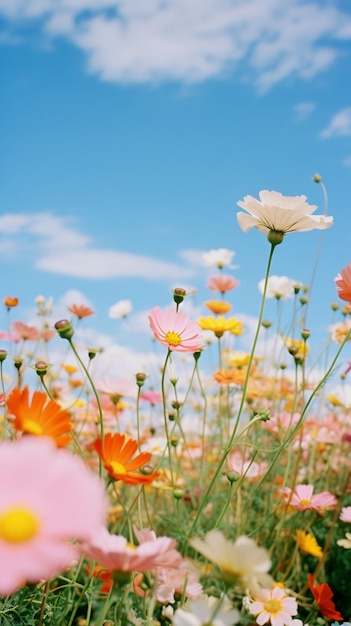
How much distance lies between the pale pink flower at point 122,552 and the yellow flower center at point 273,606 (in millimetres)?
523

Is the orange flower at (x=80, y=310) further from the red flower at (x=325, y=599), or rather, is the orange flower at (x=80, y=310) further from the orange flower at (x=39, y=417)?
the orange flower at (x=39, y=417)

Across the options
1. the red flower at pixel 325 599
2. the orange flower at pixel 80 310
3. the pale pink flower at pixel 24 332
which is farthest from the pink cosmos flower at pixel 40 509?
the pale pink flower at pixel 24 332

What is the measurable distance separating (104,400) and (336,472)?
36.8 inches

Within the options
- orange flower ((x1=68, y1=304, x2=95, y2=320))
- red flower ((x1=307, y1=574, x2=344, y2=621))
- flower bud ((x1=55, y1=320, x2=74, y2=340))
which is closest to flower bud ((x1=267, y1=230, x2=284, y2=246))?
flower bud ((x1=55, y1=320, x2=74, y2=340))

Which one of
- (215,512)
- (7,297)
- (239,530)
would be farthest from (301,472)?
(7,297)

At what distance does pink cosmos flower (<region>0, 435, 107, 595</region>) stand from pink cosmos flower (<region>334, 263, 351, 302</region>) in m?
0.59

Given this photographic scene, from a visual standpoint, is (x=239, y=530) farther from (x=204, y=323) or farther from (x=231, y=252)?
(x=231, y=252)

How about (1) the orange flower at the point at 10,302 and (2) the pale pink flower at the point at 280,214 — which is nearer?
(2) the pale pink flower at the point at 280,214

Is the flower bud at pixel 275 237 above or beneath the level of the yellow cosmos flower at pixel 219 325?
above

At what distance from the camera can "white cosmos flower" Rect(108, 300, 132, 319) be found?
2232 mm

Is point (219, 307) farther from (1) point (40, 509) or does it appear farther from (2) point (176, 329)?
(1) point (40, 509)

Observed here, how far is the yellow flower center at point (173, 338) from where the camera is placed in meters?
0.96

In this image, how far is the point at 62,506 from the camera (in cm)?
40

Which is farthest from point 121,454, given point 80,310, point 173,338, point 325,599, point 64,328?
point 80,310
